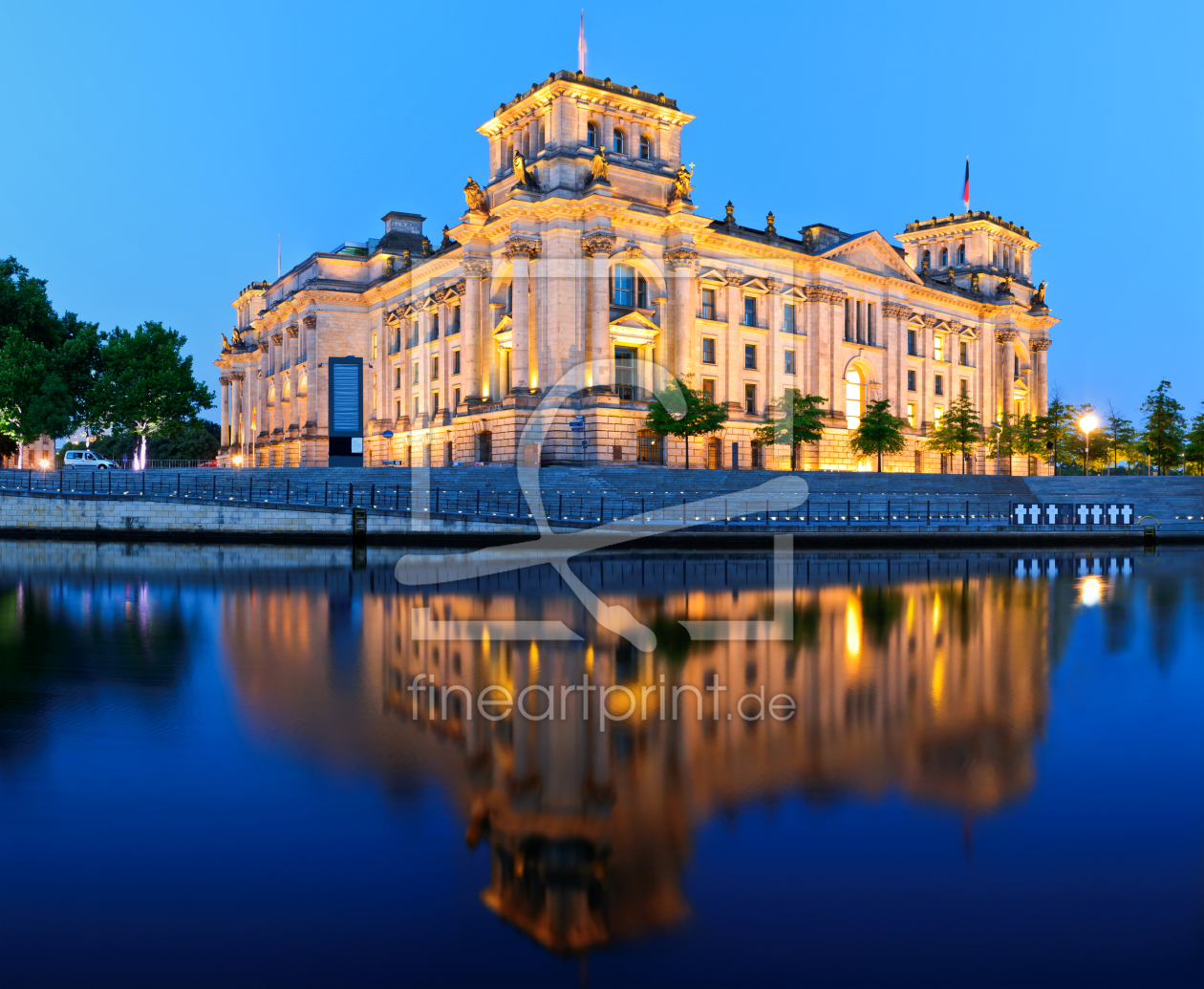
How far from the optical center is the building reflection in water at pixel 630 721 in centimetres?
620

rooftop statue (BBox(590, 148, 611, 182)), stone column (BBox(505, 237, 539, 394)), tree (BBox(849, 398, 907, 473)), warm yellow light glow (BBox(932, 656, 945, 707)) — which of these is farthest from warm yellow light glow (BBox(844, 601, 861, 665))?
tree (BBox(849, 398, 907, 473))

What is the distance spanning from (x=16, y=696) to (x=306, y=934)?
25.8 ft

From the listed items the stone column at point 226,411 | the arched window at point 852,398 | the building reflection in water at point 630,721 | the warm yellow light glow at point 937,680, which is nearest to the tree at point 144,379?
the stone column at point 226,411

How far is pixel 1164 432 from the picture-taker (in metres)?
77.9

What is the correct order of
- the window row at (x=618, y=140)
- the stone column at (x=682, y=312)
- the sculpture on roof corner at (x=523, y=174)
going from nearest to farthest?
the sculpture on roof corner at (x=523, y=174), the stone column at (x=682, y=312), the window row at (x=618, y=140)

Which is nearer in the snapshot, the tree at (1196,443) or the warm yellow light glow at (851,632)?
the warm yellow light glow at (851,632)

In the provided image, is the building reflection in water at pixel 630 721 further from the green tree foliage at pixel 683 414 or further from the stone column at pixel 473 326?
the stone column at pixel 473 326

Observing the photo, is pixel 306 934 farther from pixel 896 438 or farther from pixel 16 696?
pixel 896 438

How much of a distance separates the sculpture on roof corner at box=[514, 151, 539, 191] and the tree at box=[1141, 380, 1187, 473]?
182ft

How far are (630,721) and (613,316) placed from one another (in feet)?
181

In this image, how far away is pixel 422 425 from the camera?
74188mm

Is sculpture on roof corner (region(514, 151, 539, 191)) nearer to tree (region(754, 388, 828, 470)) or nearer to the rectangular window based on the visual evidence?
the rectangular window

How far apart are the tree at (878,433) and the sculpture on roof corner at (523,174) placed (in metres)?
29.5

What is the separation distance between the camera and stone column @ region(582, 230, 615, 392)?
6128cm
